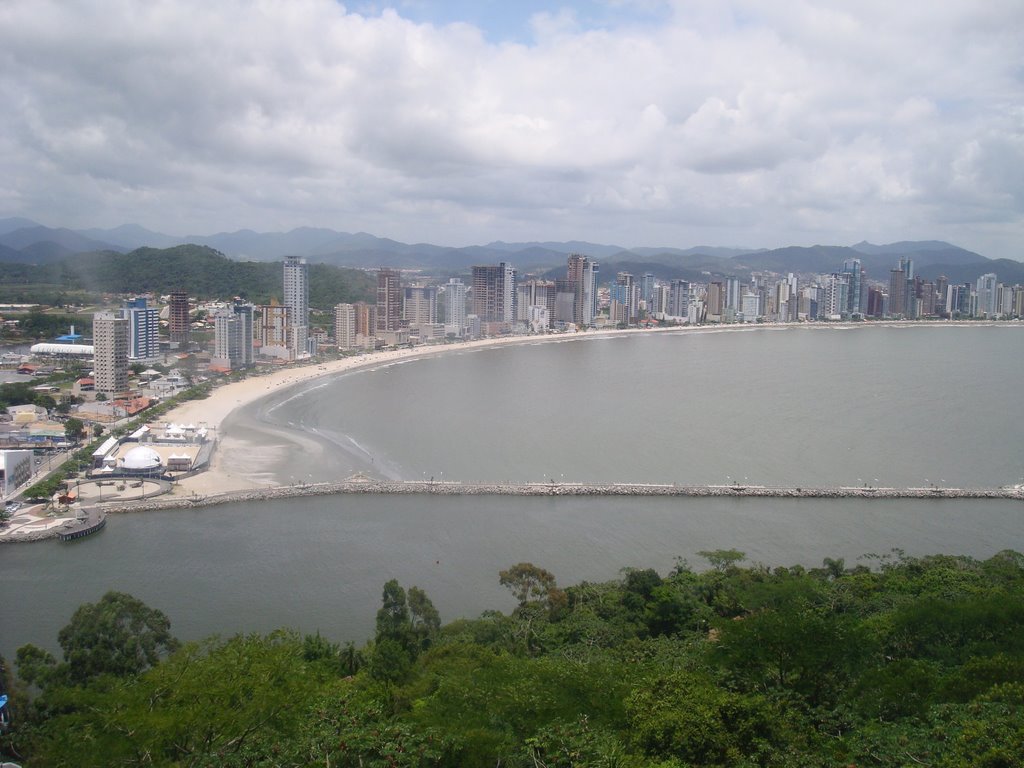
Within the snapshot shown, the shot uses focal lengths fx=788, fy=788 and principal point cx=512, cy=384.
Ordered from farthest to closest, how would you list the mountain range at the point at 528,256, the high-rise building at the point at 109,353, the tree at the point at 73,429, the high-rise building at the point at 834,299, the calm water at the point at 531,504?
the mountain range at the point at 528,256 < the high-rise building at the point at 834,299 < the high-rise building at the point at 109,353 < the tree at the point at 73,429 < the calm water at the point at 531,504

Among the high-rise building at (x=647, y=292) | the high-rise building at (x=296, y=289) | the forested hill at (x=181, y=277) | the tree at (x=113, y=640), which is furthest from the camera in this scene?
the high-rise building at (x=647, y=292)

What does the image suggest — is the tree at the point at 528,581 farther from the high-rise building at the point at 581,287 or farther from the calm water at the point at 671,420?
the high-rise building at the point at 581,287

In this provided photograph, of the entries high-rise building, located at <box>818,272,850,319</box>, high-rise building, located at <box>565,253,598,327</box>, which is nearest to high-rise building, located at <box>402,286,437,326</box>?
high-rise building, located at <box>565,253,598,327</box>

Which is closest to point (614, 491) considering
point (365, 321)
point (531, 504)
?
point (531, 504)

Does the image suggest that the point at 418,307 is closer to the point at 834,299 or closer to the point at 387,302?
the point at 387,302

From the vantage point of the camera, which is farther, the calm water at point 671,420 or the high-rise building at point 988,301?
the high-rise building at point 988,301

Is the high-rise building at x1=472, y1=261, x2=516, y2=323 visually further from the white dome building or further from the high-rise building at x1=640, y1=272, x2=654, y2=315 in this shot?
the white dome building

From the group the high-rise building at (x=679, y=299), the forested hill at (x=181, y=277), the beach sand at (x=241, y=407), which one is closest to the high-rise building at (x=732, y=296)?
the high-rise building at (x=679, y=299)
